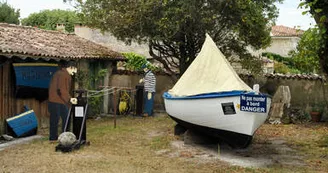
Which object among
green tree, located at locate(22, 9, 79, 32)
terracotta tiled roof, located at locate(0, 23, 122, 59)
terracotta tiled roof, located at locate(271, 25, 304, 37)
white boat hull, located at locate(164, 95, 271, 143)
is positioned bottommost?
white boat hull, located at locate(164, 95, 271, 143)

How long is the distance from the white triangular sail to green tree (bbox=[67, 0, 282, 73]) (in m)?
3.07

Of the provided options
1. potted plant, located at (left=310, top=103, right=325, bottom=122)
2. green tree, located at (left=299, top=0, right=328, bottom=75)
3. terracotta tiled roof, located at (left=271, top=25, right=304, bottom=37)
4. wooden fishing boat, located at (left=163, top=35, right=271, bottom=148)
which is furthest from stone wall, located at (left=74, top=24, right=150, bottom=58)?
green tree, located at (left=299, top=0, right=328, bottom=75)

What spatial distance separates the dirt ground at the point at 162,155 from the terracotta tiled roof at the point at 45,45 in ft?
8.54

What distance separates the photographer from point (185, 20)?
15.2 m

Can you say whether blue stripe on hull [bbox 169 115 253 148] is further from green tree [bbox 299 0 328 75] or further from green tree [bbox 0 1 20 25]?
green tree [bbox 0 1 20 25]

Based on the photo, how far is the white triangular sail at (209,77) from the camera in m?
10.2

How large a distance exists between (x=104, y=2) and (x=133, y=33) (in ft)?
5.63

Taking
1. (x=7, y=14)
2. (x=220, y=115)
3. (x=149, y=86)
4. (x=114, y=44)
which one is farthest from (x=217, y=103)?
(x=7, y=14)

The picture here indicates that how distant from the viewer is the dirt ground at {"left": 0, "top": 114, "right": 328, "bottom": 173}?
339 inches

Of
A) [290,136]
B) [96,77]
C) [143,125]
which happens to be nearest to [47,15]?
[96,77]

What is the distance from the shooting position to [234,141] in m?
10.0

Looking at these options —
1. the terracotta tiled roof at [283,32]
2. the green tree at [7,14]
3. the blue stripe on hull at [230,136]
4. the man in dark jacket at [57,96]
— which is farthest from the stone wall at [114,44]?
the blue stripe on hull at [230,136]

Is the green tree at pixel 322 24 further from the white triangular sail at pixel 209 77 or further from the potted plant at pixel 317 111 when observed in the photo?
the potted plant at pixel 317 111

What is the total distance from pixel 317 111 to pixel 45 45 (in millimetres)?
11202
